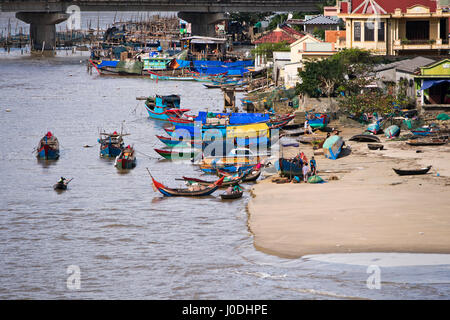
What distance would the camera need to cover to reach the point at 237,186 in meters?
38.1

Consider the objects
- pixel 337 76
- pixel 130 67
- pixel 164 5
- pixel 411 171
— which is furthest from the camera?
pixel 164 5

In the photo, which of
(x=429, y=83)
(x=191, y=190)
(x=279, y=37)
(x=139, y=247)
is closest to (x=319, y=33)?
(x=279, y=37)

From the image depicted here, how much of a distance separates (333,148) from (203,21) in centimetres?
11192

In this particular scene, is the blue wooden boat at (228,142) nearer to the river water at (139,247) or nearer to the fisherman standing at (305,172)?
the river water at (139,247)

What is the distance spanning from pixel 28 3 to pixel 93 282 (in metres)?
119

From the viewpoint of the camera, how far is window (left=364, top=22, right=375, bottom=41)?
215 feet

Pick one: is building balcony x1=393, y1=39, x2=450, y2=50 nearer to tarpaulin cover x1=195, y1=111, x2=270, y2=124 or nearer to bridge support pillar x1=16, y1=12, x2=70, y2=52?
tarpaulin cover x1=195, y1=111, x2=270, y2=124

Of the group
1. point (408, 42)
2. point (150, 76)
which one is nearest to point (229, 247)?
point (408, 42)

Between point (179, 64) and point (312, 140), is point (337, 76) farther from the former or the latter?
point (179, 64)

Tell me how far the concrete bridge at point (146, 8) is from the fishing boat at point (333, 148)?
335 feet

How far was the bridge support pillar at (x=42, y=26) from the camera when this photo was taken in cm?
15138

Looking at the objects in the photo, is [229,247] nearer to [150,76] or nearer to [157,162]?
[157,162]

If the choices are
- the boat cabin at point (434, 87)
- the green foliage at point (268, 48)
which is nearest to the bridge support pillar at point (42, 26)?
the green foliage at point (268, 48)

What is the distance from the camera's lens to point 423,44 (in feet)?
211
